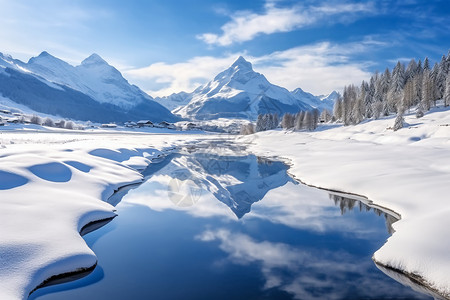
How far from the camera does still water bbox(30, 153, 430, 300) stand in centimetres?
998

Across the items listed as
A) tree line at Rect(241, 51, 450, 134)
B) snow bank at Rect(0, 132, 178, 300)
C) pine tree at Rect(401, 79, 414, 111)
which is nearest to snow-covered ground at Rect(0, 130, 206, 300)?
snow bank at Rect(0, 132, 178, 300)

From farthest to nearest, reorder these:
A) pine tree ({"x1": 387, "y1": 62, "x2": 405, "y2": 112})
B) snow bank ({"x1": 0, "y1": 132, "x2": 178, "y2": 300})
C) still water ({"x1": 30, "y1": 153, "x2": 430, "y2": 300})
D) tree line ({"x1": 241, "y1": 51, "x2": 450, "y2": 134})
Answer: pine tree ({"x1": 387, "y1": 62, "x2": 405, "y2": 112}), tree line ({"x1": 241, "y1": 51, "x2": 450, "y2": 134}), still water ({"x1": 30, "y1": 153, "x2": 430, "y2": 300}), snow bank ({"x1": 0, "y1": 132, "x2": 178, "y2": 300})

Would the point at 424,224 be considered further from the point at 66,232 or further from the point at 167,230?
the point at 66,232

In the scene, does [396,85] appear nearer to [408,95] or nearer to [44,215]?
[408,95]

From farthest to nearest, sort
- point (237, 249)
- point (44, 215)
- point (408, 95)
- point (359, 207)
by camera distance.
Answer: point (408, 95) → point (359, 207) → point (237, 249) → point (44, 215)

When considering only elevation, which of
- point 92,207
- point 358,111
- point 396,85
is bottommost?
point 92,207

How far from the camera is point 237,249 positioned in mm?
13516

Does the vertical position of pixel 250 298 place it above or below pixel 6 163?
below

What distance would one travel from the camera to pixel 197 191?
25.9 metres

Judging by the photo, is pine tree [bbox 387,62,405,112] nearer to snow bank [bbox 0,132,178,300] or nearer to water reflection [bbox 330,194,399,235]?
water reflection [bbox 330,194,399,235]

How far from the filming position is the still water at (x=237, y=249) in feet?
32.7

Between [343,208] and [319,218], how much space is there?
9.85 feet

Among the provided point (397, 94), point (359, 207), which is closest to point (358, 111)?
point (397, 94)

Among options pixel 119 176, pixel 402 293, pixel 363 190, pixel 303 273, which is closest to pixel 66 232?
pixel 303 273
